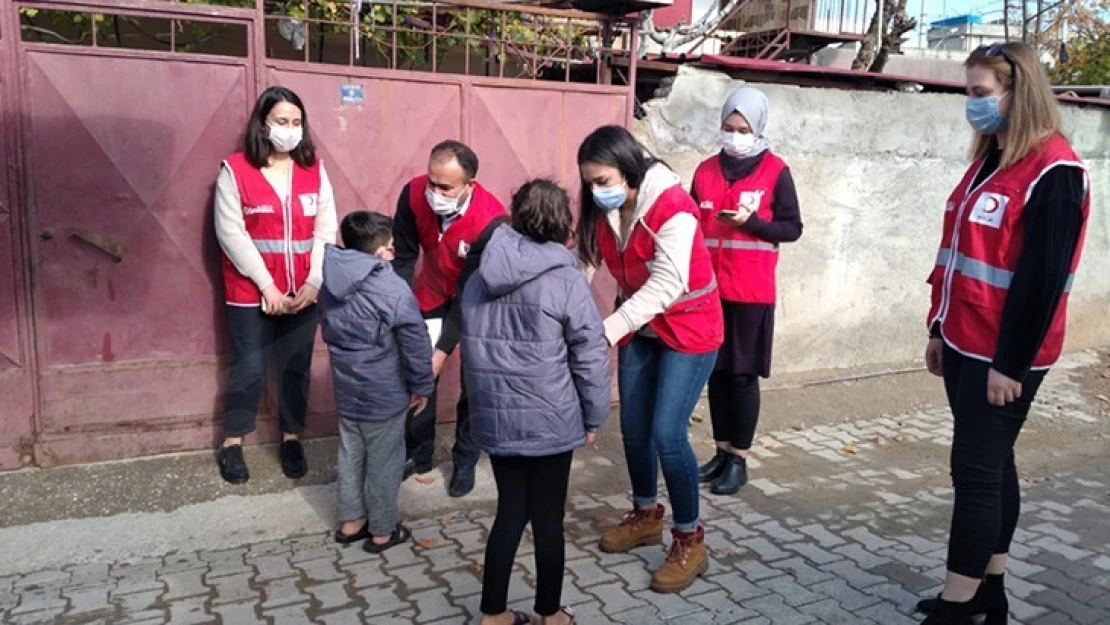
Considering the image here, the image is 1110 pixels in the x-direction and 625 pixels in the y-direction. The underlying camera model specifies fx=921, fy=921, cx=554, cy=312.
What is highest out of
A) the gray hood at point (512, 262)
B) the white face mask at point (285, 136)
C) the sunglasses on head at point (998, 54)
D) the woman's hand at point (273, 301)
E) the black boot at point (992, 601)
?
the sunglasses on head at point (998, 54)

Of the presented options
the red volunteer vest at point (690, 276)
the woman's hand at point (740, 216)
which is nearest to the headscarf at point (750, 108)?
the woman's hand at point (740, 216)

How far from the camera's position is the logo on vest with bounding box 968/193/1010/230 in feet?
9.61

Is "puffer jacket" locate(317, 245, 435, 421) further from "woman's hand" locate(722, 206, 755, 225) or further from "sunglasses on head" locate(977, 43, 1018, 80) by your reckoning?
"sunglasses on head" locate(977, 43, 1018, 80)

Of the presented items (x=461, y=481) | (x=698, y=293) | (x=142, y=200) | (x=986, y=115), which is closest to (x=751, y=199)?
(x=698, y=293)

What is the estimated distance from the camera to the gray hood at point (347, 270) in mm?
3621

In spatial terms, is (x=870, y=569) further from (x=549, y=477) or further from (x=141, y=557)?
(x=141, y=557)

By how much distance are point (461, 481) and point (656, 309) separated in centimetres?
168

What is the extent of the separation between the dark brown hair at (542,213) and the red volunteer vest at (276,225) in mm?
1864

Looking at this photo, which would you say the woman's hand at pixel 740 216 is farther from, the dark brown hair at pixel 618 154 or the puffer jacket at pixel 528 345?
the puffer jacket at pixel 528 345

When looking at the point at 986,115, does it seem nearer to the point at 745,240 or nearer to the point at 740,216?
the point at 740,216

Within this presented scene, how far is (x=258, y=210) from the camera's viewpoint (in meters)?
4.49

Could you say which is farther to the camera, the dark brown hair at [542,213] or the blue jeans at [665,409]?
the blue jeans at [665,409]

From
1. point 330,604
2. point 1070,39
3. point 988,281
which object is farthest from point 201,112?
point 1070,39

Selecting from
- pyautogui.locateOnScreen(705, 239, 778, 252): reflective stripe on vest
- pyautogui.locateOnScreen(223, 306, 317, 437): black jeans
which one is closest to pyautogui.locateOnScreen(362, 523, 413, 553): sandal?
pyautogui.locateOnScreen(223, 306, 317, 437): black jeans
